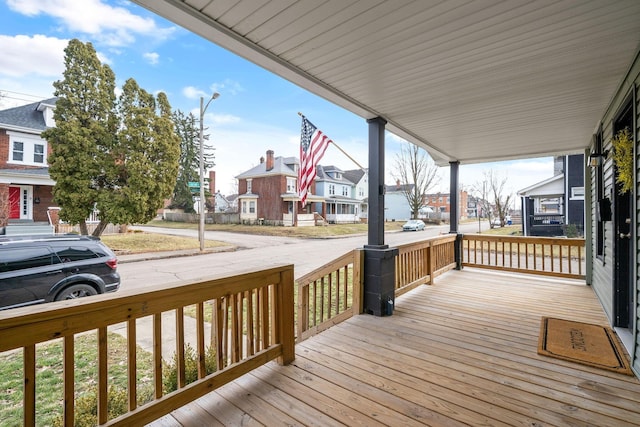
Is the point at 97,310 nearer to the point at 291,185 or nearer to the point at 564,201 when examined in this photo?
the point at 564,201

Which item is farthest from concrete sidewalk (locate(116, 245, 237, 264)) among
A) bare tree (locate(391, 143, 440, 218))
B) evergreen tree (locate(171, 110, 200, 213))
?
evergreen tree (locate(171, 110, 200, 213))

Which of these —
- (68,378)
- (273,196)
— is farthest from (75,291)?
(273,196)

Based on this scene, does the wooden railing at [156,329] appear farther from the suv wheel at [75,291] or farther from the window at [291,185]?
the window at [291,185]

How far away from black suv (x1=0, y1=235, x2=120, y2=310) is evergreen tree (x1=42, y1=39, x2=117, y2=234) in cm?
461

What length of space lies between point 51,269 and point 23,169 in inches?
336

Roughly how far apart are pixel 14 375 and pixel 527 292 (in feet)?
21.8

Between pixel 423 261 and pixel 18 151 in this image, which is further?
pixel 18 151

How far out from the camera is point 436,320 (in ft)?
11.4

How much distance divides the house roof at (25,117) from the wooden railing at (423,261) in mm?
12685

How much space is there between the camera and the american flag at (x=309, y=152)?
4.15 metres

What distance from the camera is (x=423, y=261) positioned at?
5.09 meters

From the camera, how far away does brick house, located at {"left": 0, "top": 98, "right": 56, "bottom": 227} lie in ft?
28.3

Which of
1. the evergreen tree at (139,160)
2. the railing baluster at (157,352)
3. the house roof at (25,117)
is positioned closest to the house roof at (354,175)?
the evergreen tree at (139,160)

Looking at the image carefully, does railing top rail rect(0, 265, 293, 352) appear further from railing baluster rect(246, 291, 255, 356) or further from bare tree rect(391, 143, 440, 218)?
bare tree rect(391, 143, 440, 218)
